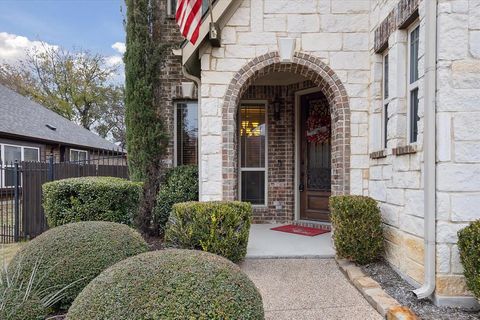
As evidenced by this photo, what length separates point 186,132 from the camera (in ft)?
21.6

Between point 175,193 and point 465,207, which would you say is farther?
point 175,193

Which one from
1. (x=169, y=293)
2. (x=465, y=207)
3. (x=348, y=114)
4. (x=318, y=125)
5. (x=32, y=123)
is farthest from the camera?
(x=32, y=123)

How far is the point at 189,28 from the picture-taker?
420 cm

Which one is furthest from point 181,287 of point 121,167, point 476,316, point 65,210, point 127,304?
point 121,167

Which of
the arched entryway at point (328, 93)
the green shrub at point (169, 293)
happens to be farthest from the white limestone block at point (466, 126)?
the green shrub at point (169, 293)

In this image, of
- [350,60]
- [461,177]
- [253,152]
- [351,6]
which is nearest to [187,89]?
[253,152]

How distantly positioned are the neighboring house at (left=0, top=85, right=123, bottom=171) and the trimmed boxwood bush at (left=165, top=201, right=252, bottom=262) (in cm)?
772

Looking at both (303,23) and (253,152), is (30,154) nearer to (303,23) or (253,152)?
(253,152)

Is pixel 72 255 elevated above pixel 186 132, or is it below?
below

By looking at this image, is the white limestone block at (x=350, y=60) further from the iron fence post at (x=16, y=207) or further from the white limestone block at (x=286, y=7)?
the iron fence post at (x=16, y=207)

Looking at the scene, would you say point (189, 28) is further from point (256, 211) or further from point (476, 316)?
point (476, 316)

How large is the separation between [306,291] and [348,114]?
2564 mm

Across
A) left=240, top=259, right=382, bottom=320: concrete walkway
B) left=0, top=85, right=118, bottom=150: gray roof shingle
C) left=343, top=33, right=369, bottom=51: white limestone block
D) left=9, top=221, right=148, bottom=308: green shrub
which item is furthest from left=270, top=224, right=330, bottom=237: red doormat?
left=0, top=85, right=118, bottom=150: gray roof shingle

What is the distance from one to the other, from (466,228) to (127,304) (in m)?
2.65
